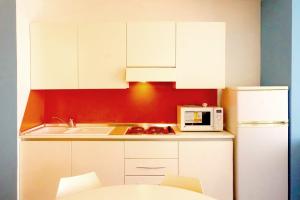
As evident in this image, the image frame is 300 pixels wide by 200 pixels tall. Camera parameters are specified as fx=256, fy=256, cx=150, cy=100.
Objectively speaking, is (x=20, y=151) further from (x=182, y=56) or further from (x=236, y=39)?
(x=236, y=39)

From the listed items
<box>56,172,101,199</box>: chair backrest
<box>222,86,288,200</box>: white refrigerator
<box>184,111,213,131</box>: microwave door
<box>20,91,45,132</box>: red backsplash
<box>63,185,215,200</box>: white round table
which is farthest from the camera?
<box>184,111,213,131</box>: microwave door

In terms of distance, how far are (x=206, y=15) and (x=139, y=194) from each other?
7.92 ft

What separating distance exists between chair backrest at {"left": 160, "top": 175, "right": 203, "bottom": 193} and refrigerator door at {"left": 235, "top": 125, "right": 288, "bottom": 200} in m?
0.96

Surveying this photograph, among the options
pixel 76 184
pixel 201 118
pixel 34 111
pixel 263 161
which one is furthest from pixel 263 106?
pixel 34 111

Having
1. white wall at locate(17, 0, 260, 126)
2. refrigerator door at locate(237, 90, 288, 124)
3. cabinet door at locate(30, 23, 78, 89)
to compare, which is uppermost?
white wall at locate(17, 0, 260, 126)

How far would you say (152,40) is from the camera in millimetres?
2814

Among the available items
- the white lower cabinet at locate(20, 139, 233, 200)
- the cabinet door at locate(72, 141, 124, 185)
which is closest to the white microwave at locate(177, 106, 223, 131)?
the white lower cabinet at locate(20, 139, 233, 200)

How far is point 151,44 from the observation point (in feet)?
9.23

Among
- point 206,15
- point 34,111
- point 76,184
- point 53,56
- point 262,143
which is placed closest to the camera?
point 76,184

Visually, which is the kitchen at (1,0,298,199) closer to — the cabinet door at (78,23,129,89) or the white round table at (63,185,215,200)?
the cabinet door at (78,23,129,89)

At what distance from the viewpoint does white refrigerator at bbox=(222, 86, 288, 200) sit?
255 centimetres

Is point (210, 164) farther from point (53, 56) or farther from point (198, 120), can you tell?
point (53, 56)

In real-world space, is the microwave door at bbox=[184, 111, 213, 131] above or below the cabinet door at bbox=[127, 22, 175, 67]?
below

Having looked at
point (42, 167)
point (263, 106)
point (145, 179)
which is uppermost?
point (263, 106)
